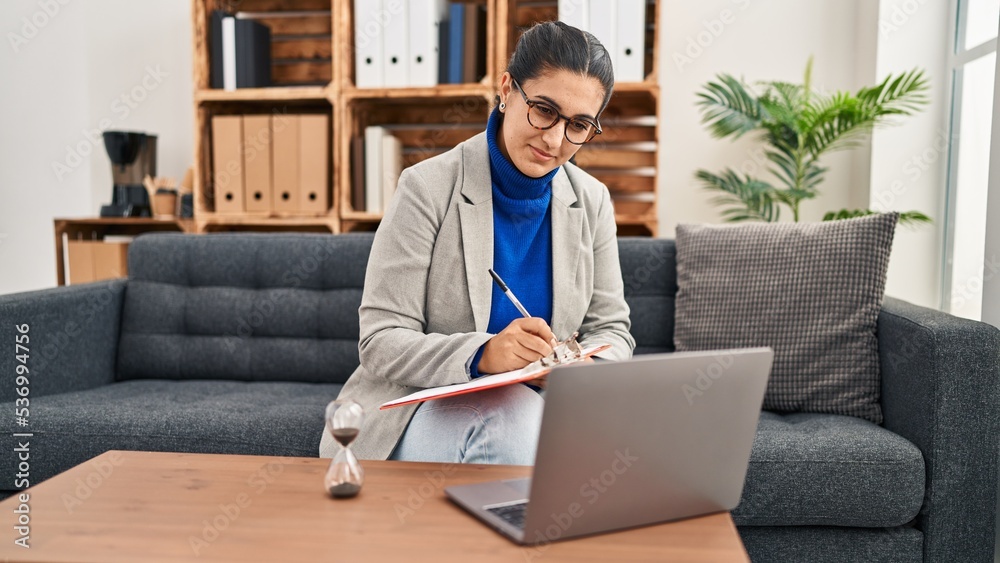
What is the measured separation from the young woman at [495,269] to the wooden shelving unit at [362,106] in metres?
1.35

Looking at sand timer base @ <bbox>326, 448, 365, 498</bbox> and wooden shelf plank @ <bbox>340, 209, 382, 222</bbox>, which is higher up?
wooden shelf plank @ <bbox>340, 209, 382, 222</bbox>

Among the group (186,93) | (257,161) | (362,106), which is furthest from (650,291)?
(186,93)

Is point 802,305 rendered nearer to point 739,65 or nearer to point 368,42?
point 739,65

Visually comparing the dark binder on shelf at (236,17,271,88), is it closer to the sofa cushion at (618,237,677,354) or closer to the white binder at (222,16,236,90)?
the white binder at (222,16,236,90)

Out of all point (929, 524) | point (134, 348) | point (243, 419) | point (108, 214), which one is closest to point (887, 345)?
point (929, 524)

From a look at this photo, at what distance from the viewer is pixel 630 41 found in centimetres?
263

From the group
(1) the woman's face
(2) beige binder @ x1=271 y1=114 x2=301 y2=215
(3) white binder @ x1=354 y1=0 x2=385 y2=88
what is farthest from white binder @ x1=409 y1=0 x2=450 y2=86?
Result: (1) the woman's face

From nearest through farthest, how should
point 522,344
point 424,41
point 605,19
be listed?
point 522,344
point 605,19
point 424,41

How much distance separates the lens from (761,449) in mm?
1428

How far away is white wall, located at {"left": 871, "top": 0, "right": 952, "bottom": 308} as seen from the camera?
2512 millimetres

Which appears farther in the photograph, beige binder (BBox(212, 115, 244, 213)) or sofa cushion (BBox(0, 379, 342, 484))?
beige binder (BBox(212, 115, 244, 213))

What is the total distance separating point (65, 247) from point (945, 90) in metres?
A: 3.08

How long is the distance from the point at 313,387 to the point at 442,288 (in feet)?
2.40

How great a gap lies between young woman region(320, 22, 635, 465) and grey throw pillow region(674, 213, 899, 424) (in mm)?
395
